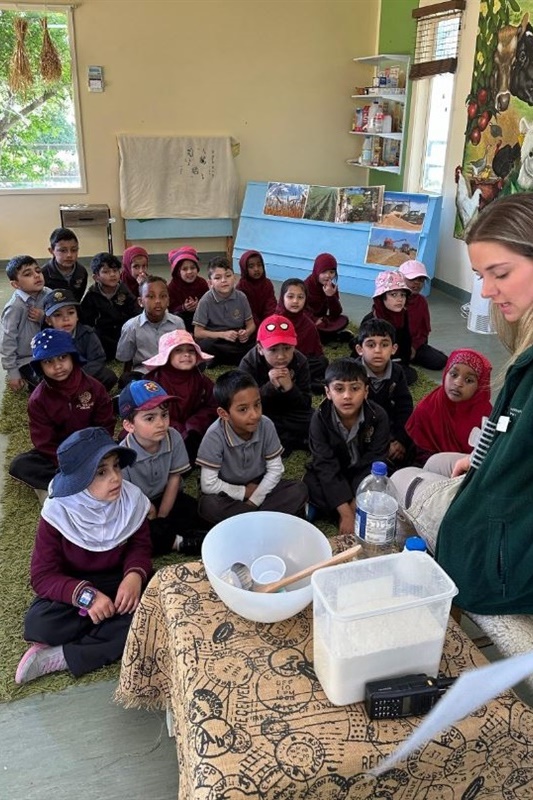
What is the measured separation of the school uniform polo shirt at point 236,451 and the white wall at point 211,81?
190 inches

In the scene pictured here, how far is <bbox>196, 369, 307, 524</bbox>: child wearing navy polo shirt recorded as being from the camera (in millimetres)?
2219

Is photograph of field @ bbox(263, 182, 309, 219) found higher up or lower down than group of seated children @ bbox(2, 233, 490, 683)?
higher up

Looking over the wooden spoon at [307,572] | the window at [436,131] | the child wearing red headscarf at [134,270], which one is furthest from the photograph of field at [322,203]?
the wooden spoon at [307,572]

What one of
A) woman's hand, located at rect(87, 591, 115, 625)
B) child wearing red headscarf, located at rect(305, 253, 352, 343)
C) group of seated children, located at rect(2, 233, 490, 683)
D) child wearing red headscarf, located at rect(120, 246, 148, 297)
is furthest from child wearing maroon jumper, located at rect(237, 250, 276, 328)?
woman's hand, located at rect(87, 591, 115, 625)

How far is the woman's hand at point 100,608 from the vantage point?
5.61ft

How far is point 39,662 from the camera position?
169cm

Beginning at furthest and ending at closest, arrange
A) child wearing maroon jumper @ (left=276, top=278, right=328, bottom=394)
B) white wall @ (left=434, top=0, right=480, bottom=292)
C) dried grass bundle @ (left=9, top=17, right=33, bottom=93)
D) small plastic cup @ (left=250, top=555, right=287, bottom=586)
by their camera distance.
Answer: dried grass bundle @ (left=9, top=17, right=33, bottom=93) < white wall @ (left=434, top=0, right=480, bottom=292) < child wearing maroon jumper @ (left=276, top=278, right=328, bottom=394) < small plastic cup @ (left=250, top=555, right=287, bottom=586)

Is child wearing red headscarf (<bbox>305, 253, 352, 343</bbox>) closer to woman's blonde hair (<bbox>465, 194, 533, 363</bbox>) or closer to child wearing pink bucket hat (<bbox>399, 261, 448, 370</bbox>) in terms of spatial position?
child wearing pink bucket hat (<bbox>399, 261, 448, 370</bbox>)

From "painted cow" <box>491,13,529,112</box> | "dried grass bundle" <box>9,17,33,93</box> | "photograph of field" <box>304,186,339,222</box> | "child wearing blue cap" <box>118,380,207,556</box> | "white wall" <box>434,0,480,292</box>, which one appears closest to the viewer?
"child wearing blue cap" <box>118,380,207,556</box>

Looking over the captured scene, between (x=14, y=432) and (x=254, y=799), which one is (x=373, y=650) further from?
(x=14, y=432)

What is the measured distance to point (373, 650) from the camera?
0.97 m

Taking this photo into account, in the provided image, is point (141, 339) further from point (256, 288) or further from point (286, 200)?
point (286, 200)

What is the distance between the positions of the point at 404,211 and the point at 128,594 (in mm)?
4630

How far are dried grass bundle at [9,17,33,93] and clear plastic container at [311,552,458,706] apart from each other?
608 centimetres
